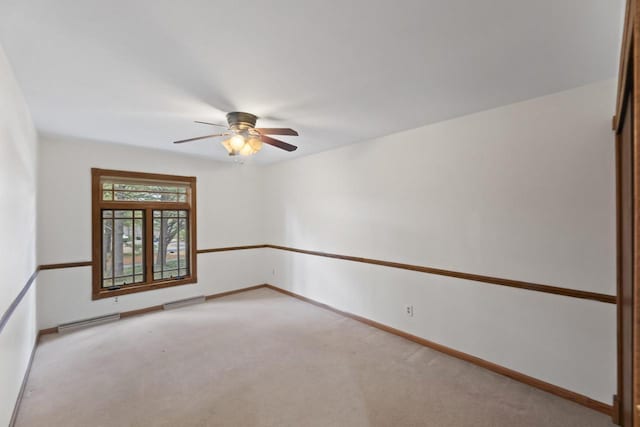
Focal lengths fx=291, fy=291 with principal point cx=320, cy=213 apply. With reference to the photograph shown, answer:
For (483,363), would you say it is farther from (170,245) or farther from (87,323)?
(87,323)

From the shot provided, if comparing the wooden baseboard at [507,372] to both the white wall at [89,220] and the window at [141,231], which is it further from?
the window at [141,231]

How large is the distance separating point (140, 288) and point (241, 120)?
312 cm

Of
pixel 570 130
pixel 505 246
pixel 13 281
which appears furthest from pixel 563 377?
pixel 13 281

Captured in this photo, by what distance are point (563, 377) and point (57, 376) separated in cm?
426

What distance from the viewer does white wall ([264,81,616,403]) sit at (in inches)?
84.6

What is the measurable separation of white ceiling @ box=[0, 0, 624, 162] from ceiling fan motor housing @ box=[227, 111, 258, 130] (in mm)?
113

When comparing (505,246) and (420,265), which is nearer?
(505,246)

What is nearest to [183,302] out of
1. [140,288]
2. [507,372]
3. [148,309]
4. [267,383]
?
[148,309]

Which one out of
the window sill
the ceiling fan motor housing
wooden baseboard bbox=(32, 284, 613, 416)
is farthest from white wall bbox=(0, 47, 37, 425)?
wooden baseboard bbox=(32, 284, 613, 416)

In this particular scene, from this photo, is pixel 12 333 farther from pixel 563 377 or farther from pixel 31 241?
pixel 563 377

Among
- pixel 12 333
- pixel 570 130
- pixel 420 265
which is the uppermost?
pixel 570 130

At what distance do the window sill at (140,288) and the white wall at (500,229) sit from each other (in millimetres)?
2508

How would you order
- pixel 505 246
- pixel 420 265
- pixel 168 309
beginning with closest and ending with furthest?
pixel 505 246
pixel 420 265
pixel 168 309

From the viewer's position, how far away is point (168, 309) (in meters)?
4.38
